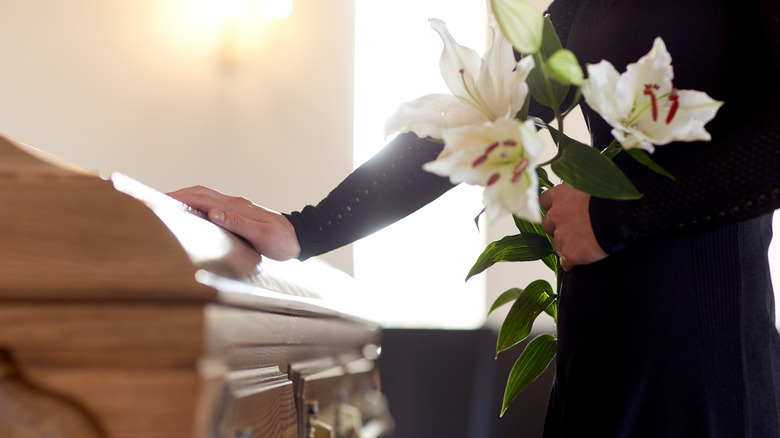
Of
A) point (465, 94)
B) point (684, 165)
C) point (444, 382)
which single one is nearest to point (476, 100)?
point (465, 94)

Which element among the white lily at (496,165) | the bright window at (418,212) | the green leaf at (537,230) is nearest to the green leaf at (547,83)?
the white lily at (496,165)

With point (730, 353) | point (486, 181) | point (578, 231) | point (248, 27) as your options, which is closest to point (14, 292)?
point (486, 181)

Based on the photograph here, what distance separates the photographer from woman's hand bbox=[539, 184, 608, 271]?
0.70 meters

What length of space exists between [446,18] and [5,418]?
98.5 inches

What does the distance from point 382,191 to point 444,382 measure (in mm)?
1471

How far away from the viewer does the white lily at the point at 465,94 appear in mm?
536

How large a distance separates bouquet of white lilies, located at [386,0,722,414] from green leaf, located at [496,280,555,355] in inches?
9.4

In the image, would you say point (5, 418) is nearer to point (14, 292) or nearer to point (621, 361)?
point (14, 292)

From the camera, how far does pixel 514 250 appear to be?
0.81 metres

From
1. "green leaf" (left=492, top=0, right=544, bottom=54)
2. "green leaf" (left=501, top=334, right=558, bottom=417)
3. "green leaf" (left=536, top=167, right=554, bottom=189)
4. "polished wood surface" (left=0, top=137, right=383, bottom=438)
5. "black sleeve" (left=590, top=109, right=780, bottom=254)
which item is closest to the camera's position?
"polished wood surface" (left=0, top=137, right=383, bottom=438)

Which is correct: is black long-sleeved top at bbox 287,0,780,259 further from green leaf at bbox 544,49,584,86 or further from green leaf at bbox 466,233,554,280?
green leaf at bbox 544,49,584,86

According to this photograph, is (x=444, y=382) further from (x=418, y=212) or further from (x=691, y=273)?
(x=691, y=273)

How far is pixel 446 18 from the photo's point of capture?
2674mm

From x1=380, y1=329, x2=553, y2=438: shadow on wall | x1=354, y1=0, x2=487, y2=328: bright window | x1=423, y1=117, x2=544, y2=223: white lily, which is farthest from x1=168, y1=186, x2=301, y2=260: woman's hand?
x1=354, y1=0, x2=487, y2=328: bright window
